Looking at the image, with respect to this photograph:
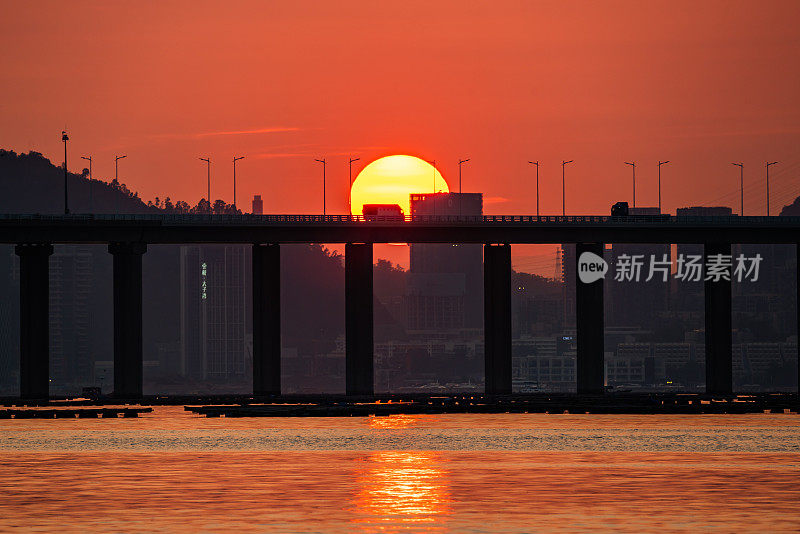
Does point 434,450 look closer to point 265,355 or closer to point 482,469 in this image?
point 482,469

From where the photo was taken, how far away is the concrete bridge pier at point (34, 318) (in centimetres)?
14275

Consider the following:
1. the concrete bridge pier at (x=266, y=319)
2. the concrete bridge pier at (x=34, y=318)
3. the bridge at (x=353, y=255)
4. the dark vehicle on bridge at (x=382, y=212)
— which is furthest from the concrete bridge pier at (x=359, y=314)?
the concrete bridge pier at (x=34, y=318)

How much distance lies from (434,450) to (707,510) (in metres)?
28.5

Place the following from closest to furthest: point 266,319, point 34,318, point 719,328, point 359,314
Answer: point 34,318 < point 266,319 < point 359,314 < point 719,328

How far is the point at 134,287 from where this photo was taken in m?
146

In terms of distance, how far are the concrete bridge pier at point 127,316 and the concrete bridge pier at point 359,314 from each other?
21.6 metres

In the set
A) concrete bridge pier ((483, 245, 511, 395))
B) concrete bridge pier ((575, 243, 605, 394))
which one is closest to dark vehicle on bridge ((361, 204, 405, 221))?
concrete bridge pier ((483, 245, 511, 395))

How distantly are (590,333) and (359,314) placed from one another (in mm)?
25650

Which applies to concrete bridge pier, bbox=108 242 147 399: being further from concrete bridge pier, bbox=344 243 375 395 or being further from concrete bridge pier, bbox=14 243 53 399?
concrete bridge pier, bbox=344 243 375 395

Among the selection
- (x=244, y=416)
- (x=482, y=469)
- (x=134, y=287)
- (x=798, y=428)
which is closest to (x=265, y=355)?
(x=134, y=287)

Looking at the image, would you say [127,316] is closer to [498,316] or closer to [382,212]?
[382,212]

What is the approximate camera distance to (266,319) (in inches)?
5906

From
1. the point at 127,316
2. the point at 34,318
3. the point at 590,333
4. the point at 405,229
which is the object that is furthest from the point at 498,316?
the point at 34,318

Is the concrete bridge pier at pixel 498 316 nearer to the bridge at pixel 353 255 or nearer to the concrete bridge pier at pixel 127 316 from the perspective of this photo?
the bridge at pixel 353 255
